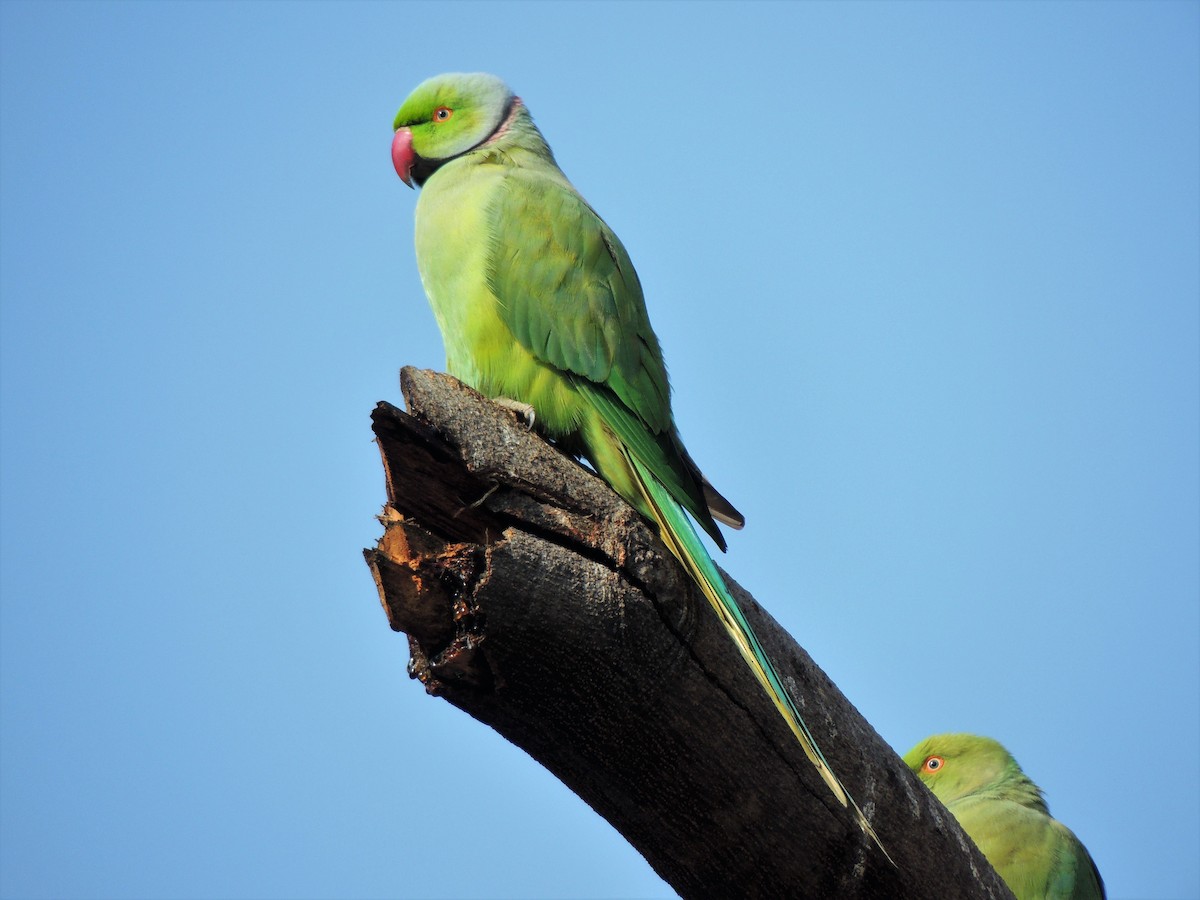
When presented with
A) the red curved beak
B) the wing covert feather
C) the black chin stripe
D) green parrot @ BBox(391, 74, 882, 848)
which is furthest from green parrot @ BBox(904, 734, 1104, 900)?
the red curved beak

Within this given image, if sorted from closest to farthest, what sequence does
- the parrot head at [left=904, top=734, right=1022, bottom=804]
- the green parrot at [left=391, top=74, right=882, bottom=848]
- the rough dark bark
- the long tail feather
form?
the rough dark bark → the long tail feather → the green parrot at [left=391, top=74, right=882, bottom=848] → the parrot head at [left=904, top=734, right=1022, bottom=804]

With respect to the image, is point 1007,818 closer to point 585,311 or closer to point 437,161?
point 585,311

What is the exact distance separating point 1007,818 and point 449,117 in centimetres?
464

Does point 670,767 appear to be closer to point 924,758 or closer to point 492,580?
point 492,580

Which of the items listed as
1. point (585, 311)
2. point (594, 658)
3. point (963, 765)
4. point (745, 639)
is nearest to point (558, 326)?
point (585, 311)

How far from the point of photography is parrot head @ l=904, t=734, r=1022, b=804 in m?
6.78

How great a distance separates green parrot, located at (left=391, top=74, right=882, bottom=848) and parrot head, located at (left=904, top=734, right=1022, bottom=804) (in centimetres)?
296

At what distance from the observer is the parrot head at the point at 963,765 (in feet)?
22.2

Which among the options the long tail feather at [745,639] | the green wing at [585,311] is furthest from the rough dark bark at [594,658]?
the green wing at [585,311]

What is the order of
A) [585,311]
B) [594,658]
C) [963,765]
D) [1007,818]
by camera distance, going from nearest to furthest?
1. [594,658]
2. [585,311]
3. [1007,818]
4. [963,765]

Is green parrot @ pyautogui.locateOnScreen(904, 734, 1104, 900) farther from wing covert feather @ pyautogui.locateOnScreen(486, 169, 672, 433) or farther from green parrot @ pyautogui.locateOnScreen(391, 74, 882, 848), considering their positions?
wing covert feather @ pyautogui.locateOnScreen(486, 169, 672, 433)

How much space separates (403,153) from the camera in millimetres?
5734

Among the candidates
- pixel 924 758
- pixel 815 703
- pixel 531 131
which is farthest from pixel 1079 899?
pixel 531 131

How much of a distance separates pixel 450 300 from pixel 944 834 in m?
2.68
